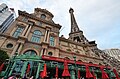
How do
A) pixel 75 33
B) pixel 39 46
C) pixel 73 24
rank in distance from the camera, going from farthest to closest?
pixel 73 24 < pixel 75 33 < pixel 39 46

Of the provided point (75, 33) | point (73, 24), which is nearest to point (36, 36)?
point (75, 33)

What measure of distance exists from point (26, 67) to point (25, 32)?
999 cm

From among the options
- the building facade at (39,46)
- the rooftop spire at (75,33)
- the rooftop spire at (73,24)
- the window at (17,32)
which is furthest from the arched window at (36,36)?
the rooftop spire at (73,24)

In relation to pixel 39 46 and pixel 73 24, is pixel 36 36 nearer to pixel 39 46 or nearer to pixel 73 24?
pixel 39 46

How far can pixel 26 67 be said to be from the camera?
12047 millimetres

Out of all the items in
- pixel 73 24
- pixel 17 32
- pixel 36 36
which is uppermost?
pixel 73 24

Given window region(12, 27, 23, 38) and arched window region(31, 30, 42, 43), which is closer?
window region(12, 27, 23, 38)

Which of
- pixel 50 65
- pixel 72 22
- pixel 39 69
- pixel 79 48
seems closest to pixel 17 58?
pixel 39 69

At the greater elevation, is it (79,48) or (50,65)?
(79,48)

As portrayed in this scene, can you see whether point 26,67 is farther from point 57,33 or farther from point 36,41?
point 57,33

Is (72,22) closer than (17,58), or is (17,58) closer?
(17,58)

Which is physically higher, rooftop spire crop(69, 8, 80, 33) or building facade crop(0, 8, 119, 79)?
rooftop spire crop(69, 8, 80, 33)

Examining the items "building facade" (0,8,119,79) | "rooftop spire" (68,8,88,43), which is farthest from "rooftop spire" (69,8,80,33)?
"building facade" (0,8,119,79)

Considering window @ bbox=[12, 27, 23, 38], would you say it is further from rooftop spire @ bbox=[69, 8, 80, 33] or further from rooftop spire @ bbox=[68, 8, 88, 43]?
rooftop spire @ bbox=[69, 8, 80, 33]
